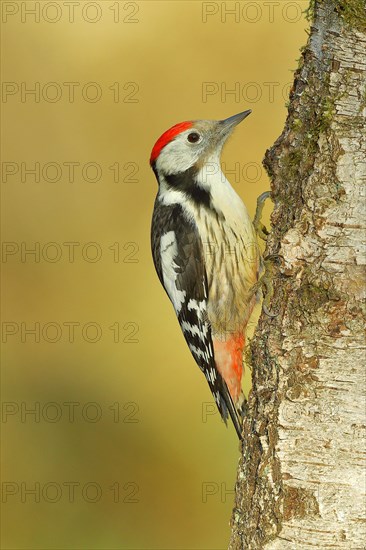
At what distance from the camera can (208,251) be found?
10.9ft

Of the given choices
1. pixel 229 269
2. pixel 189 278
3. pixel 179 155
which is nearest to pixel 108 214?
pixel 179 155

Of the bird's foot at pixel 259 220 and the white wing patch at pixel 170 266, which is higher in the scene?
the bird's foot at pixel 259 220

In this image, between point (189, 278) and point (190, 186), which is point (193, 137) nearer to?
point (190, 186)

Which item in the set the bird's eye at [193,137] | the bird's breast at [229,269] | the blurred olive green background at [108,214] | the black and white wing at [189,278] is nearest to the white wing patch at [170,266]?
the black and white wing at [189,278]

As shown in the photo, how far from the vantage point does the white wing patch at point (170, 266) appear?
3.38m

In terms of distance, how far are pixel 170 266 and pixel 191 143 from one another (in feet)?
2.06

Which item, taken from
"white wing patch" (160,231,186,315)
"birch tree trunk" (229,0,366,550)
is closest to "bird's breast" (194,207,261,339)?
"white wing patch" (160,231,186,315)

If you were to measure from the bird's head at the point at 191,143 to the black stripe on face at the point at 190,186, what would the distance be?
0.8 inches

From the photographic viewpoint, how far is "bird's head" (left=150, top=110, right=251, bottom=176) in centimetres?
348

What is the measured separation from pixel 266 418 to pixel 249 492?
267 mm

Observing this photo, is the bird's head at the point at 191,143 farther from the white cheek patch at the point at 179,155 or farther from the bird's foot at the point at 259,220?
the bird's foot at the point at 259,220

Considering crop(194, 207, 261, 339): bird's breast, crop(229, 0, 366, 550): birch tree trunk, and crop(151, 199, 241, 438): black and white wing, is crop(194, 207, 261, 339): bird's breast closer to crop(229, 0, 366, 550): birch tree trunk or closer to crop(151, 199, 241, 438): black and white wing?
crop(151, 199, 241, 438): black and white wing

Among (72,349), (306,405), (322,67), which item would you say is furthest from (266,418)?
(72,349)

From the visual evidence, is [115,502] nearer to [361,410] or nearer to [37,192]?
[37,192]
